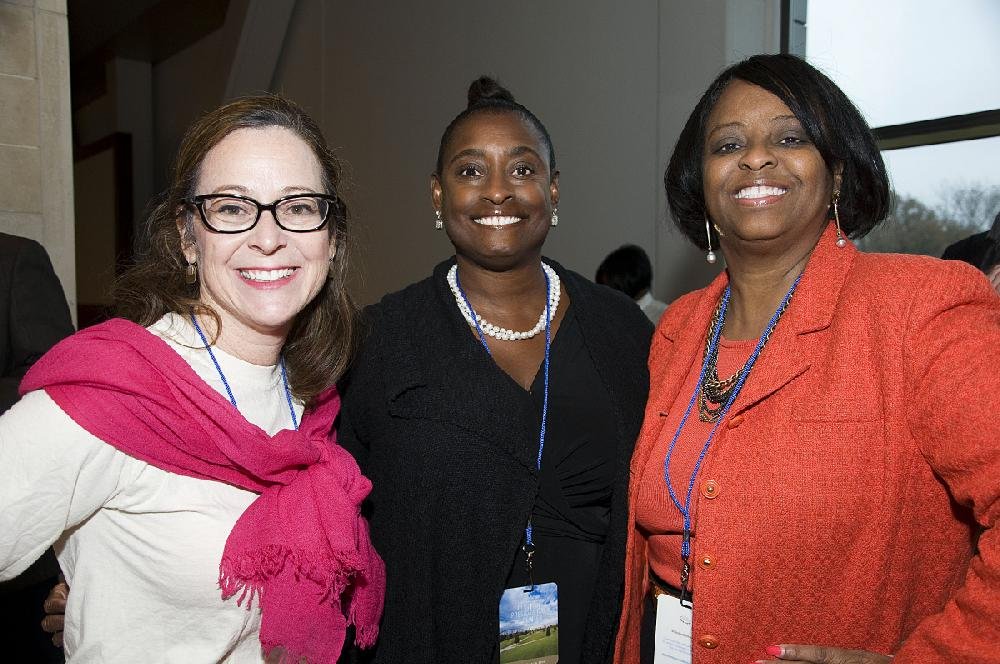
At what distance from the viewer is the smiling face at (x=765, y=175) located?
64.1 inches

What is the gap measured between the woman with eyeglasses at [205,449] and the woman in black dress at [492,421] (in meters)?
0.18

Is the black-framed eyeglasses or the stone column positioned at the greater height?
the stone column

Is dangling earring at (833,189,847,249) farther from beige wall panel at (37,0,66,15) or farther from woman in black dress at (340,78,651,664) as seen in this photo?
beige wall panel at (37,0,66,15)

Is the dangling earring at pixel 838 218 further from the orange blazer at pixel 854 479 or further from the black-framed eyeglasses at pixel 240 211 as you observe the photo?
the black-framed eyeglasses at pixel 240 211

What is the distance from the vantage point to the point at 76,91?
1157 centimetres

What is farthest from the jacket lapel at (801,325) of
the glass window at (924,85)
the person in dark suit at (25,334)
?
the glass window at (924,85)

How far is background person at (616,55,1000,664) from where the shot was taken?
132 cm

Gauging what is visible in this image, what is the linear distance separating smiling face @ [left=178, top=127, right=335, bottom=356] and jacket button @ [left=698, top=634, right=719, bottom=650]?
3.30 feet

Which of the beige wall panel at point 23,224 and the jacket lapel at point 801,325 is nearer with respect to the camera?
the jacket lapel at point 801,325

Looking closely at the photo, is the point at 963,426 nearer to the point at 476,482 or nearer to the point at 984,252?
the point at 476,482

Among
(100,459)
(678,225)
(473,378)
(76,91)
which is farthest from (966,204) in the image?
(76,91)

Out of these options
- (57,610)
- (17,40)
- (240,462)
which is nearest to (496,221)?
(240,462)

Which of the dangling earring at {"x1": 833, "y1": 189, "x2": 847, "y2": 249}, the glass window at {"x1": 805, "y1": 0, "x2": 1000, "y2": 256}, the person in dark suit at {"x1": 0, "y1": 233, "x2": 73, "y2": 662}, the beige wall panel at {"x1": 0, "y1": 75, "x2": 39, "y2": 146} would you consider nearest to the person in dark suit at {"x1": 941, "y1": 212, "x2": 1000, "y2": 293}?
the dangling earring at {"x1": 833, "y1": 189, "x2": 847, "y2": 249}

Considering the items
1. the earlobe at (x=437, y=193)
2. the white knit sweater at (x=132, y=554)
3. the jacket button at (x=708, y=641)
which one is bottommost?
the jacket button at (x=708, y=641)
